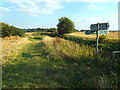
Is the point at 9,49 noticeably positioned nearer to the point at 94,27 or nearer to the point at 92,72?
the point at 94,27

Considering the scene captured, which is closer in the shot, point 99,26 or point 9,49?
point 99,26

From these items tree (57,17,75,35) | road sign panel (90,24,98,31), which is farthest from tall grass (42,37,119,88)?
tree (57,17,75,35)

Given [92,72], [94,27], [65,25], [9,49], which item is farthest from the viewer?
[65,25]

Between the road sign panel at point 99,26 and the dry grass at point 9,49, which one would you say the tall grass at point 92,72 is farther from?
the dry grass at point 9,49

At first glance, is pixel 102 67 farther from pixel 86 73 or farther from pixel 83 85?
pixel 83 85

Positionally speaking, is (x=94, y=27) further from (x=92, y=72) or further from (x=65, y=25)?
(x=65, y=25)

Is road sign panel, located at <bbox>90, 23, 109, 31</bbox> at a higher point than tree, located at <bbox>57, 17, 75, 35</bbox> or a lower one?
lower

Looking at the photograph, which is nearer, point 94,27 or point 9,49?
point 94,27

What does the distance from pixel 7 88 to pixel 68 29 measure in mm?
35087

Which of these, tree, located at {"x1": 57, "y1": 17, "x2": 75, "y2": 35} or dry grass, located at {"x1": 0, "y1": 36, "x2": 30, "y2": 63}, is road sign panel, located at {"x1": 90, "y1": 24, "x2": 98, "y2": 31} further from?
tree, located at {"x1": 57, "y1": 17, "x2": 75, "y2": 35}

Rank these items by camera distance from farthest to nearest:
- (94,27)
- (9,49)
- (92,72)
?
(9,49), (94,27), (92,72)

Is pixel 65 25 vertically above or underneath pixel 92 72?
above

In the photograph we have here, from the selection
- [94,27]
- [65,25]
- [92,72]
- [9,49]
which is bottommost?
[92,72]

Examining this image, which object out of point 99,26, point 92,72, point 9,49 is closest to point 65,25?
point 9,49
